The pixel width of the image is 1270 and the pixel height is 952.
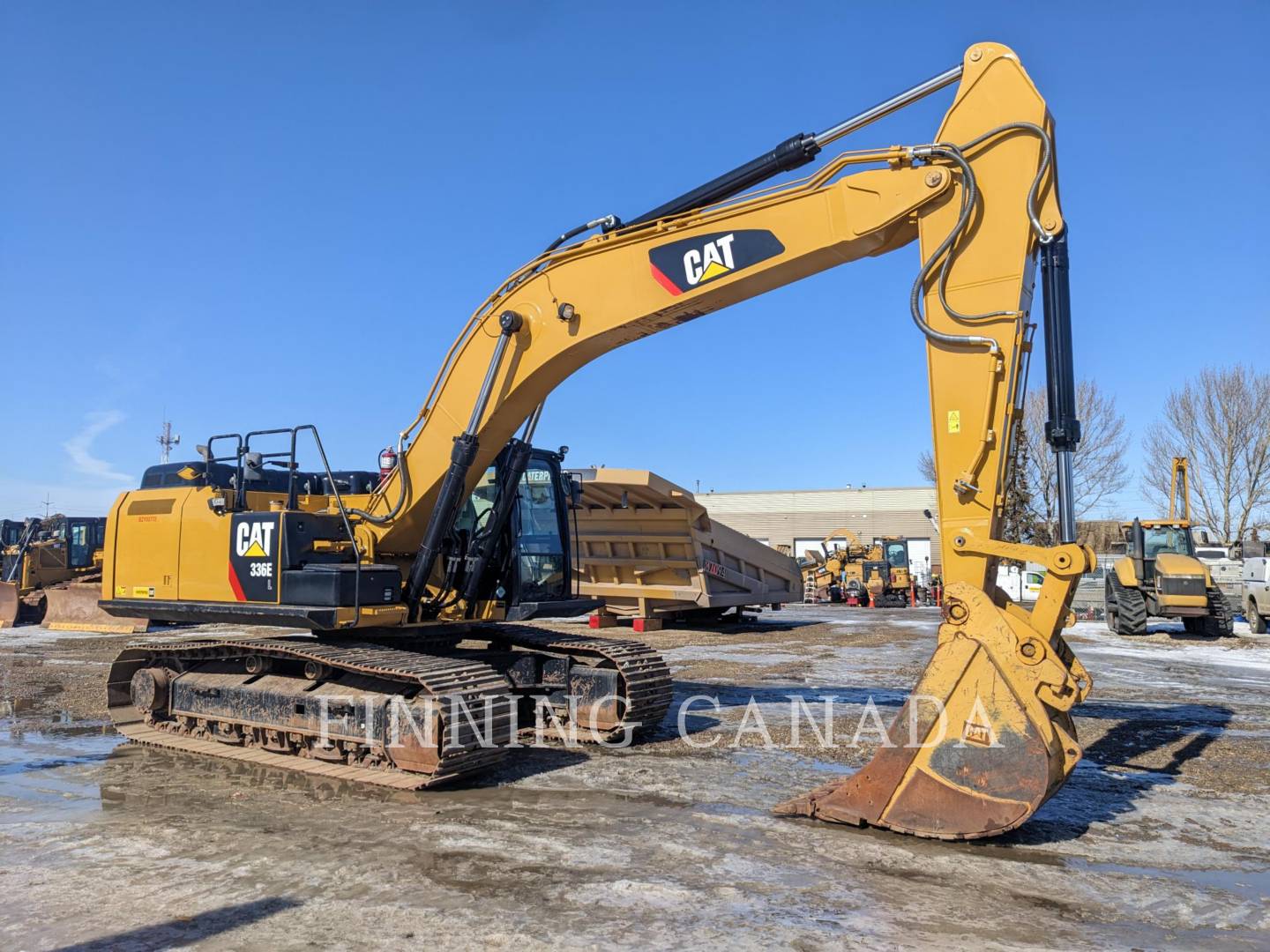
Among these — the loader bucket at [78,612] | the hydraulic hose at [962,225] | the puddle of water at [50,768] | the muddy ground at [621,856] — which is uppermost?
the hydraulic hose at [962,225]

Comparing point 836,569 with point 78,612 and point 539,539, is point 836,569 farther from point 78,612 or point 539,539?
point 539,539

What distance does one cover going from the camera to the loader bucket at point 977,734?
4984 millimetres

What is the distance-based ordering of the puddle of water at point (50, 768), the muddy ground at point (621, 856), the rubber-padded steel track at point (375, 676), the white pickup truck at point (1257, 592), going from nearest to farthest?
1. the muddy ground at point (621, 856)
2. the puddle of water at point (50, 768)
3. the rubber-padded steel track at point (375, 676)
4. the white pickup truck at point (1257, 592)

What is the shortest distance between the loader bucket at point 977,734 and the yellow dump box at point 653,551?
37.0ft

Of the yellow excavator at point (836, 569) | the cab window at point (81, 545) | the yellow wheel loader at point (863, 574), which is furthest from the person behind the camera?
the yellow excavator at point (836, 569)

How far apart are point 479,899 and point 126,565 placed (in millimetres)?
5967

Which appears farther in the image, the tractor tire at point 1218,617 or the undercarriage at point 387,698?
the tractor tire at point 1218,617

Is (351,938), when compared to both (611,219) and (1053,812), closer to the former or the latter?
(1053,812)

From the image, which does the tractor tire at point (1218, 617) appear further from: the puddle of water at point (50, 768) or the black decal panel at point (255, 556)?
the puddle of water at point (50, 768)

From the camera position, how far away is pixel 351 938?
4.13m

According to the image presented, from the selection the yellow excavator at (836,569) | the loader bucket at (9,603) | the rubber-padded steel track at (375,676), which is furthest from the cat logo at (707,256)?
the yellow excavator at (836,569)

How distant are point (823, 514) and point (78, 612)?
4392cm

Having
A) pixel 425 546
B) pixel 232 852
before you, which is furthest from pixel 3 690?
pixel 232 852

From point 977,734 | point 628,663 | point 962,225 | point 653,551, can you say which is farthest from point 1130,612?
point 977,734
